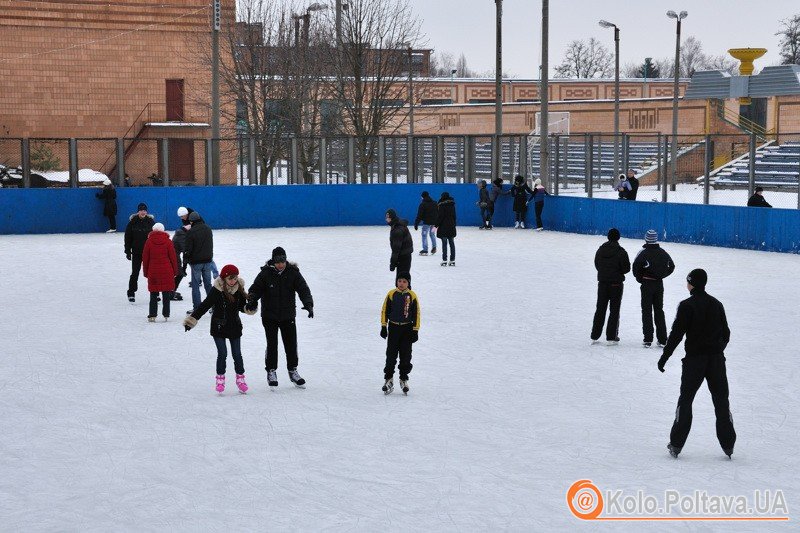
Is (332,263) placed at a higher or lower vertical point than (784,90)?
lower

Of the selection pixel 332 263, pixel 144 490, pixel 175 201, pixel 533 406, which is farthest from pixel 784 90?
pixel 144 490

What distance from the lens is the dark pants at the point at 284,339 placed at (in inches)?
452

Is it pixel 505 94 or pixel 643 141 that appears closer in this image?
pixel 643 141

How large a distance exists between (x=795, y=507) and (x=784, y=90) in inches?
1922

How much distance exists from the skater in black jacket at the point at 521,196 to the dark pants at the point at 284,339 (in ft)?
70.4

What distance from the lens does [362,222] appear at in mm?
34844

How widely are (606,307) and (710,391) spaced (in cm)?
518

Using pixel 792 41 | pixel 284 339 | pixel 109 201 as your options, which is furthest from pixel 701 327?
pixel 792 41

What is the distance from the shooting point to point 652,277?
1368cm

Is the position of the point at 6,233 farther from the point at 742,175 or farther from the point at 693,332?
the point at 693,332

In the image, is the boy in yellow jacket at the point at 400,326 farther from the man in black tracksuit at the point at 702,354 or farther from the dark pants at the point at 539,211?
the dark pants at the point at 539,211

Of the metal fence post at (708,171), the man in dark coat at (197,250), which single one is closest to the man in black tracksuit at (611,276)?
the man in dark coat at (197,250)

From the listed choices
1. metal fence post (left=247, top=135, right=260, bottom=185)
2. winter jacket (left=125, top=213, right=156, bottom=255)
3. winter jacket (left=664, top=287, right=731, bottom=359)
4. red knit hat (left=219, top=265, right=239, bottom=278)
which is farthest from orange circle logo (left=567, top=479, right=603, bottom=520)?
metal fence post (left=247, top=135, right=260, bottom=185)

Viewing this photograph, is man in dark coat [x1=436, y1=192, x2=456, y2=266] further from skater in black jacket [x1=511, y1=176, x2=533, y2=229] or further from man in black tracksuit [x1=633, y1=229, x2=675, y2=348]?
skater in black jacket [x1=511, y1=176, x2=533, y2=229]
